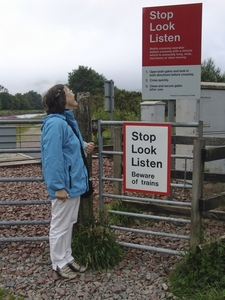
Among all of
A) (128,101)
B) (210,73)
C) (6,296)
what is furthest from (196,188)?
(210,73)

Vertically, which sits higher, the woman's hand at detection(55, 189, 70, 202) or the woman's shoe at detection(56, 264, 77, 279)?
the woman's hand at detection(55, 189, 70, 202)

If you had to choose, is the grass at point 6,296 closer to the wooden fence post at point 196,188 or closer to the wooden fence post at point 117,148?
the wooden fence post at point 196,188

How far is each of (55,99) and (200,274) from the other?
2.12m

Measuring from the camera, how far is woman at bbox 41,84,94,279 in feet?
11.2

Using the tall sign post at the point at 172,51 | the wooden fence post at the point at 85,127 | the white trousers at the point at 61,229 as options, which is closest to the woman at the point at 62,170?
the white trousers at the point at 61,229

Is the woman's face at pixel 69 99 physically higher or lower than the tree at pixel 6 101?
lower

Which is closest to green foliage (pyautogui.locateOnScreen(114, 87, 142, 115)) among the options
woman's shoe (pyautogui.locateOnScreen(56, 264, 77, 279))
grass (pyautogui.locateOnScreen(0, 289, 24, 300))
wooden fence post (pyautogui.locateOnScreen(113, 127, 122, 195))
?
wooden fence post (pyautogui.locateOnScreen(113, 127, 122, 195))

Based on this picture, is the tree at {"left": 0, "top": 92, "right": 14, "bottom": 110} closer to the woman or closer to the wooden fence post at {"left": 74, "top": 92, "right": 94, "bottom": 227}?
the wooden fence post at {"left": 74, "top": 92, "right": 94, "bottom": 227}

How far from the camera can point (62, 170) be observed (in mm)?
3418

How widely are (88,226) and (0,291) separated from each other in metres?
1.16

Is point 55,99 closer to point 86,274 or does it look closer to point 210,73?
point 86,274

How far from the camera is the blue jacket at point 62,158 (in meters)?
3.39

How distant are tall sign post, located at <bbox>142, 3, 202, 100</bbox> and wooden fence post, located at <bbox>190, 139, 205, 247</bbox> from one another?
1251mm

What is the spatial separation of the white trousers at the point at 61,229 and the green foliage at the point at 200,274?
1080 mm
